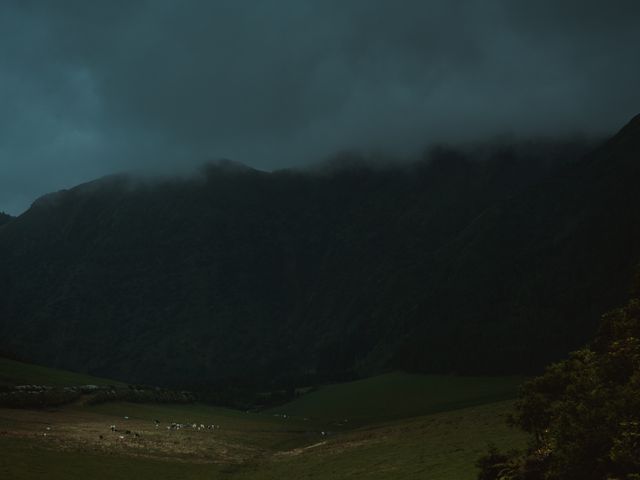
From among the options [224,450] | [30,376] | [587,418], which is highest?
[587,418]

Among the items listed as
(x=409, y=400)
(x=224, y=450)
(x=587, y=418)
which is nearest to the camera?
Answer: (x=587, y=418)

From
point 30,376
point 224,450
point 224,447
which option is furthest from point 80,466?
point 30,376

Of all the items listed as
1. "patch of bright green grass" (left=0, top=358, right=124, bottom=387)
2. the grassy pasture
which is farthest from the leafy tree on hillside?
"patch of bright green grass" (left=0, top=358, right=124, bottom=387)

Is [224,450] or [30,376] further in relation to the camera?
[30,376]

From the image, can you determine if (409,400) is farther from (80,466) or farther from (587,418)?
(587,418)

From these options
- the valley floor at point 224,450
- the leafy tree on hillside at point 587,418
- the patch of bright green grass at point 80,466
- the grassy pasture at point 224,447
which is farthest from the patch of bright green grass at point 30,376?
the leafy tree on hillside at point 587,418

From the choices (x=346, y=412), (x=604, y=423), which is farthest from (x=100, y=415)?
(x=604, y=423)

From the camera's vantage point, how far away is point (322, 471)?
6712 cm

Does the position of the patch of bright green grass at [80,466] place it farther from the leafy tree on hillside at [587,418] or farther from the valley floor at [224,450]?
the leafy tree on hillside at [587,418]

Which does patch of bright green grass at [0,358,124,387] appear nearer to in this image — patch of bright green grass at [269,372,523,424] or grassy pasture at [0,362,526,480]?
grassy pasture at [0,362,526,480]

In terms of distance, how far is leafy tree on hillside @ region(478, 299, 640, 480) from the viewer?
28.9m

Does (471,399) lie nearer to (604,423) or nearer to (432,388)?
(432,388)

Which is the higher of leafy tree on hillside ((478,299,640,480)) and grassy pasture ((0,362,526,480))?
leafy tree on hillside ((478,299,640,480))

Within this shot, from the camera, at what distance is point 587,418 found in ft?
104
